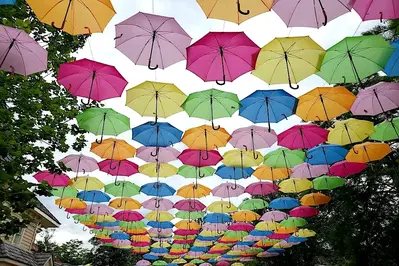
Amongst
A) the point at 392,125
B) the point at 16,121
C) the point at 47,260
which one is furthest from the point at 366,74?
the point at 47,260

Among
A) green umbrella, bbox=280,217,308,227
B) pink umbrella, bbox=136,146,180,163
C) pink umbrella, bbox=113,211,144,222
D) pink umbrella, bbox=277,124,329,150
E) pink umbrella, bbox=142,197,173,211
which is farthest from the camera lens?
green umbrella, bbox=280,217,308,227

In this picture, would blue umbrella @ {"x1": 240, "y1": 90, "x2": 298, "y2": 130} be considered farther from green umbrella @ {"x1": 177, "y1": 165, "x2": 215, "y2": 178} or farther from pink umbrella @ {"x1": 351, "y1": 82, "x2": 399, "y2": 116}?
green umbrella @ {"x1": 177, "y1": 165, "x2": 215, "y2": 178}

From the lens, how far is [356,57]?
5188mm

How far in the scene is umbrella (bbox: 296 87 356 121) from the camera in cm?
592

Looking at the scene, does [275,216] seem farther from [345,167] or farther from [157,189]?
[157,189]

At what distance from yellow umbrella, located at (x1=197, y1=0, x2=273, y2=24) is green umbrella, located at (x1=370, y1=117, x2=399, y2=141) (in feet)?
15.1

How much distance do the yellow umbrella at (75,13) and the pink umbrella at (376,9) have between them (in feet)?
11.4

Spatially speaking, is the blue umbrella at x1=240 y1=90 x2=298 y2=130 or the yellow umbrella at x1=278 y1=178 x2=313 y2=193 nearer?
the blue umbrella at x1=240 y1=90 x2=298 y2=130

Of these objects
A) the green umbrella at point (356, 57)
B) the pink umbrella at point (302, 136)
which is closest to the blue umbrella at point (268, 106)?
the pink umbrella at point (302, 136)

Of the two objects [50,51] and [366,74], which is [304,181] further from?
[50,51]

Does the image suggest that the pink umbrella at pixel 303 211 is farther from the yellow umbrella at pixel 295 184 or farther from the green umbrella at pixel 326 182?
the green umbrella at pixel 326 182

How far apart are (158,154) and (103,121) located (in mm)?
1824

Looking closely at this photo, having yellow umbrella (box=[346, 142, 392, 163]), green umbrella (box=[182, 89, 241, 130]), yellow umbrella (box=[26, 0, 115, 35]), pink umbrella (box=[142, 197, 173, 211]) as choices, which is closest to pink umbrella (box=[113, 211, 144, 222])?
pink umbrella (box=[142, 197, 173, 211])

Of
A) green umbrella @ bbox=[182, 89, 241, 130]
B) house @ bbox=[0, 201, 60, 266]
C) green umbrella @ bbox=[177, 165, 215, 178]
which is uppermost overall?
green umbrella @ bbox=[177, 165, 215, 178]
